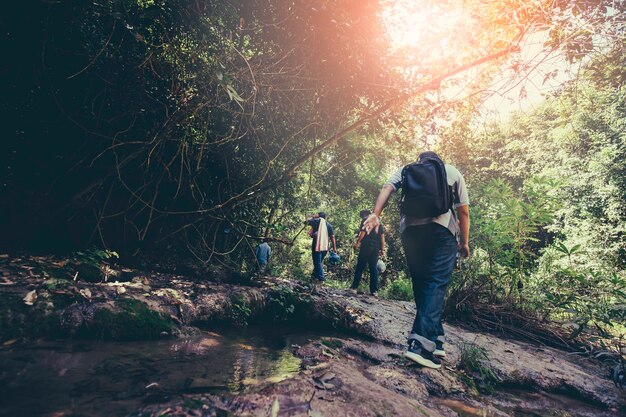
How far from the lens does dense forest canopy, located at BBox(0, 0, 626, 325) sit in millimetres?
3227

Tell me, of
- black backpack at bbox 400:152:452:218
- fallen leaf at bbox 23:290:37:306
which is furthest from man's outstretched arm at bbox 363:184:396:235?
fallen leaf at bbox 23:290:37:306

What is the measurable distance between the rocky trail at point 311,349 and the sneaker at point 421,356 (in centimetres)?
6

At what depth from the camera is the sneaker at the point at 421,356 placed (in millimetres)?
2666

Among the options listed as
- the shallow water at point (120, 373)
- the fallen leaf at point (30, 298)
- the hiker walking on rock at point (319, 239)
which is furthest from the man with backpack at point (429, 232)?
the hiker walking on rock at point (319, 239)

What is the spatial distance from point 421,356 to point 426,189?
1468 mm

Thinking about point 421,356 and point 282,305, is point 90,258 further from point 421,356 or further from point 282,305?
point 421,356

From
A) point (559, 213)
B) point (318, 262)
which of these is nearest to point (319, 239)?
point (318, 262)

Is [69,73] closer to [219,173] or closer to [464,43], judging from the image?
[219,173]

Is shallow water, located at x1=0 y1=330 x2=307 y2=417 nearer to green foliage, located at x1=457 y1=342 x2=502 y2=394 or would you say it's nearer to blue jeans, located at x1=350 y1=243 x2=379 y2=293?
green foliage, located at x1=457 y1=342 x2=502 y2=394

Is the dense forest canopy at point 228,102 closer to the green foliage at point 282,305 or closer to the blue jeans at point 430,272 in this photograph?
the green foliage at point 282,305

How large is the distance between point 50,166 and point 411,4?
16.0ft

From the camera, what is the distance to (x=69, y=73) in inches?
131

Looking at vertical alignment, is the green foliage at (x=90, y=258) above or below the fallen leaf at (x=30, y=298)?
above

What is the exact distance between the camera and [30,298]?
225 cm
